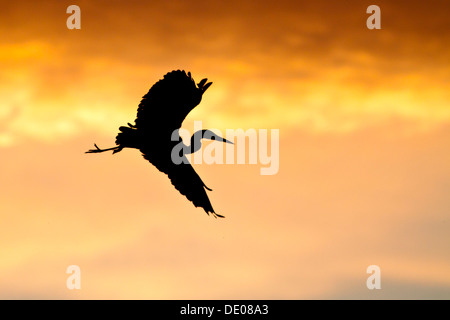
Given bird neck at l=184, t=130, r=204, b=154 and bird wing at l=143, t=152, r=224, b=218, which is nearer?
bird wing at l=143, t=152, r=224, b=218

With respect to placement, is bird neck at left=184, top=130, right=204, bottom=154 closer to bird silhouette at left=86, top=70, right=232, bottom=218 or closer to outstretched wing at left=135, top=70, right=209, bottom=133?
bird silhouette at left=86, top=70, right=232, bottom=218

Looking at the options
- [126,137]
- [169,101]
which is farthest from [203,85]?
[126,137]

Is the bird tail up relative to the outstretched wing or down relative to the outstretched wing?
down

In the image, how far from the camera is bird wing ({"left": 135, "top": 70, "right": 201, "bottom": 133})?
325 inches

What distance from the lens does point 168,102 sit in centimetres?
849

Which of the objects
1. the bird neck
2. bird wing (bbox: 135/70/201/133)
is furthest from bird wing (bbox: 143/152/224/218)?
bird wing (bbox: 135/70/201/133)

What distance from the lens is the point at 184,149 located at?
964cm

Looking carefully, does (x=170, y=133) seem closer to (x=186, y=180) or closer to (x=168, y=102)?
(x=168, y=102)

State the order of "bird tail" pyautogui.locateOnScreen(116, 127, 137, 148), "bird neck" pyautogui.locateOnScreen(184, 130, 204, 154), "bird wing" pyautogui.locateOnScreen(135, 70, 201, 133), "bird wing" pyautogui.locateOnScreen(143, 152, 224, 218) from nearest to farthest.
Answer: "bird wing" pyautogui.locateOnScreen(135, 70, 201, 133) → "bird tail" pyautogui.locateOnScreen(116, 127, 137, 148) → "bird wing" pyautogui.locateOnScreen(143, 152, 224, 218) → "bird neck" pyautogui.locateOnScreen(184, 130, 204, 154)

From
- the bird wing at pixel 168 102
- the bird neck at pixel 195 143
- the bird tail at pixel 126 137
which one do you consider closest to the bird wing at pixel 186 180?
the bird neck at pixel 195 143

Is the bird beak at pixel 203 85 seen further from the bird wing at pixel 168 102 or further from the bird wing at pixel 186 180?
the bird wing at pixel 186 180
